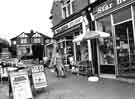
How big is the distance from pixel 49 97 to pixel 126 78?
13.2ft

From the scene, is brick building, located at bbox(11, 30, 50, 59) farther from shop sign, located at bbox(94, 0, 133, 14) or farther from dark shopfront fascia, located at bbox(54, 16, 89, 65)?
shop sign, located at bbox(94, 0, 133, 14)

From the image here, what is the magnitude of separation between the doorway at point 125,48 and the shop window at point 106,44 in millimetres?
594

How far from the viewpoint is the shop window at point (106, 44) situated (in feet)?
32.6

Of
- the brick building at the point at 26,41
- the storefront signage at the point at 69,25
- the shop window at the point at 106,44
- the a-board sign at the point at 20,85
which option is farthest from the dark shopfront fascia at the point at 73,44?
the brick building at the point at 26,41

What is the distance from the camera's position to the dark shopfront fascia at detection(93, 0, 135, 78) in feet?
27.9

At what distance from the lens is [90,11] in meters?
11.2

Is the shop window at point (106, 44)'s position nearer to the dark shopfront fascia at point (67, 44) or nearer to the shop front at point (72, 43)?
the shop front at point (72, 43)

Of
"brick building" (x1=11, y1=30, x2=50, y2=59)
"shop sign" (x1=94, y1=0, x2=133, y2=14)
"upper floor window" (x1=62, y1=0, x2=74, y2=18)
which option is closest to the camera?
"shop sign" (x1=94, y1=0, x2=133, y2=14)

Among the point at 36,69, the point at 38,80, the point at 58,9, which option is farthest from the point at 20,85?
the point at 58,9

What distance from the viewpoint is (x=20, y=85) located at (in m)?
6.61

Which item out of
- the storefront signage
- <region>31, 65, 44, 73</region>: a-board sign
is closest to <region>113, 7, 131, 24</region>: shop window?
the storefront signage

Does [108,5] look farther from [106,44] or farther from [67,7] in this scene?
[67,7]

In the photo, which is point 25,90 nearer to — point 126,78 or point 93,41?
point 126,78

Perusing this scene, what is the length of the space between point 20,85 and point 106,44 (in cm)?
584
